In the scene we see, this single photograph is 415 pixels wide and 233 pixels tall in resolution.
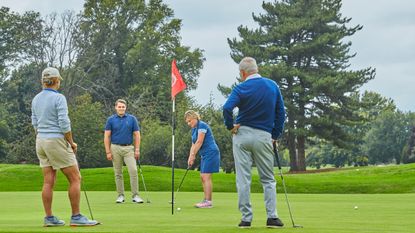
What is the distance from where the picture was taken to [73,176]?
35.9 feet

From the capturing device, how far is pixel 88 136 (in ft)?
155

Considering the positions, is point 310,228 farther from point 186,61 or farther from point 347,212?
point 186,61

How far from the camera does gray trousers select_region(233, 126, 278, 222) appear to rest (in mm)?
10477

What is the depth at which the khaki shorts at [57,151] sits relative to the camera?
10805 millimetres

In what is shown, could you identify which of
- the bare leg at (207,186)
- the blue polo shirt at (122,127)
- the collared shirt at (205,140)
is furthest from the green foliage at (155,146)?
the bare leg at (207,186)

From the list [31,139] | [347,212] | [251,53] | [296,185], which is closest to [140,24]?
[251,53]

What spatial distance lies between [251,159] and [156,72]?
210 feet

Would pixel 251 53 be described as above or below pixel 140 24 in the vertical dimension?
below

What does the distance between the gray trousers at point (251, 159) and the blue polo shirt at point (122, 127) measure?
7760 millimetres

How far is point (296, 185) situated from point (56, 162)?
19058 millimetres

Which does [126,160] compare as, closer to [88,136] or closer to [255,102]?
[255,102]

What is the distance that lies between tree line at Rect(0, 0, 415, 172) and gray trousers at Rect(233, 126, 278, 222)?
36897 mm

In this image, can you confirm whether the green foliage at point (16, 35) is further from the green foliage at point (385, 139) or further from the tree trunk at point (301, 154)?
the green foliage at point (385, 139)

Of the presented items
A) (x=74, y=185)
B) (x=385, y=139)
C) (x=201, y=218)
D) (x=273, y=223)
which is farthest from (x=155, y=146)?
(x=385, y=139)
